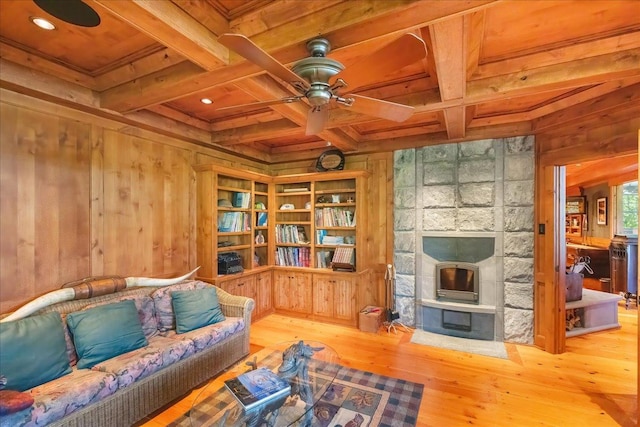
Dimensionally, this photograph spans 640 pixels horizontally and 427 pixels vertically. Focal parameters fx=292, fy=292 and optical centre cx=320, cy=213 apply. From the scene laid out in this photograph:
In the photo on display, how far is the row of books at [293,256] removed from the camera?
4.49 meters

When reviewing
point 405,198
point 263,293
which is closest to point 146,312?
point 263,293

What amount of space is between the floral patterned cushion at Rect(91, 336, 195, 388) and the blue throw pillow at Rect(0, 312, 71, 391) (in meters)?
0.24

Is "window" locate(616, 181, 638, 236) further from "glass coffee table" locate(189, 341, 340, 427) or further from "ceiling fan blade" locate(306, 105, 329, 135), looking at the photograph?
"ceiling fan blade" locate(306, 105, 329, 135)

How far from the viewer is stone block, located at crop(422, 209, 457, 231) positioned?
12.2 feet

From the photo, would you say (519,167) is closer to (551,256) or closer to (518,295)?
(551,256)

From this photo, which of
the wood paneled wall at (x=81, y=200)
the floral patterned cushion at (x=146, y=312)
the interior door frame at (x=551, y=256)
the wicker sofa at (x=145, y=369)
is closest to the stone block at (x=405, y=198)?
the interior door frame at (x=551, y=256)

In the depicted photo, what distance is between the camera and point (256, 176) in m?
4.21

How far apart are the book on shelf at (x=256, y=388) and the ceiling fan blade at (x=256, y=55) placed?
181cm

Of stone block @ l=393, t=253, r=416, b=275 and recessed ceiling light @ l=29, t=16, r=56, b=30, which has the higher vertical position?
recessed ceiling light @ l=29, t=16, r=56, b=30

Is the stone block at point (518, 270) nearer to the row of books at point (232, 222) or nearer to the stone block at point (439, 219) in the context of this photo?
the stone block at point (439, 219)

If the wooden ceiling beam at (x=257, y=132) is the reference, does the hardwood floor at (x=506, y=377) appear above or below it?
below

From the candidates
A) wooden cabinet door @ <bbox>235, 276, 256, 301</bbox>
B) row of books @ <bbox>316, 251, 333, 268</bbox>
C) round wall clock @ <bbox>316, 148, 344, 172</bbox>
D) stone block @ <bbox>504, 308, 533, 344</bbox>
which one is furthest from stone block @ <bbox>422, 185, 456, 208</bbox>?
wooden cabinet door @ <bbox>235, 276, 256, 301</bbox>

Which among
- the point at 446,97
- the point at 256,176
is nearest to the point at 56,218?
the point at 256,176

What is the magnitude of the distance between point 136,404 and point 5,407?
0.78 metres
